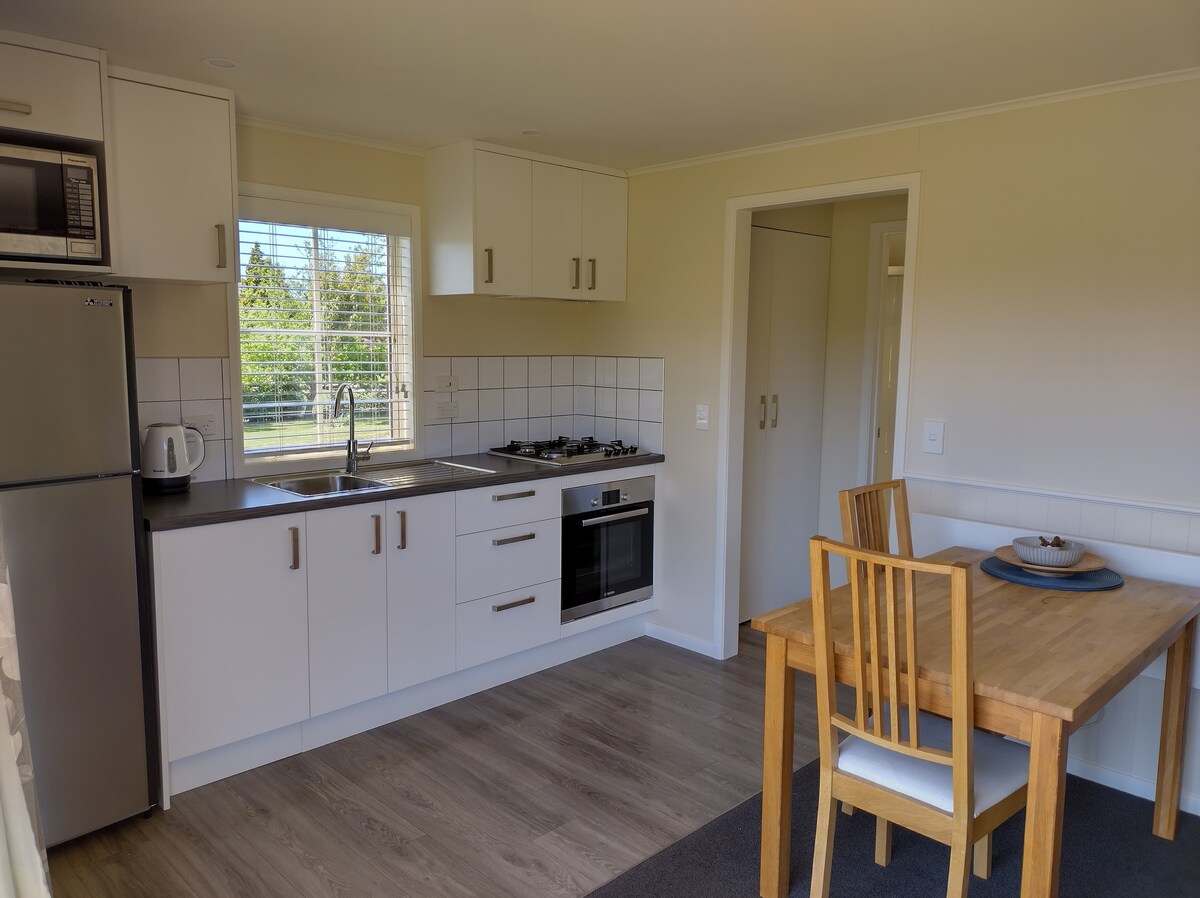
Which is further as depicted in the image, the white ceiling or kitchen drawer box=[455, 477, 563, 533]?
kitchen drawer box=[455, 477, 563, 533]

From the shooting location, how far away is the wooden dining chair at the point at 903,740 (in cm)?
186

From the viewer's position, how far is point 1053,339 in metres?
2.95

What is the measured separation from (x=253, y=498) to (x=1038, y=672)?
242 cm

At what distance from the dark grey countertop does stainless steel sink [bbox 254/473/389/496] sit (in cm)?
10

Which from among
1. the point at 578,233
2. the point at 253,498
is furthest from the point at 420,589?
the point at 578,233

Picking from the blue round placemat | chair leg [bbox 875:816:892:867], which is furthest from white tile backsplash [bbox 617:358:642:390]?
chair leg [bbox 875:816:892:867]

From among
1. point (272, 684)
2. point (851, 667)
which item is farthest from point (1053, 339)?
point (272, 684)

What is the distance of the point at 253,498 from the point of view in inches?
116

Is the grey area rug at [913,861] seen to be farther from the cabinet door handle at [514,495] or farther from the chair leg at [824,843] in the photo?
the cabinet door handle at [514,495]

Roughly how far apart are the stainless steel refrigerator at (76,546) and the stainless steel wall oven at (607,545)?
5.90 ft

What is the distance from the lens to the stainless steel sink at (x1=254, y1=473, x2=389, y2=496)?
330 centimetres

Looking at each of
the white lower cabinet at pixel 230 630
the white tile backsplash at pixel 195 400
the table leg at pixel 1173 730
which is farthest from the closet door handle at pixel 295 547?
the table leg at pixel 1173 730

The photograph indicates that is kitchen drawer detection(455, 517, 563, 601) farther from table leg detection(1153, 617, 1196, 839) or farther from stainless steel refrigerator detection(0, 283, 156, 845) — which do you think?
table leg detection(1153, 617, 1196, 839)

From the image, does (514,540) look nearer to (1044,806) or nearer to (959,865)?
(959,865)
